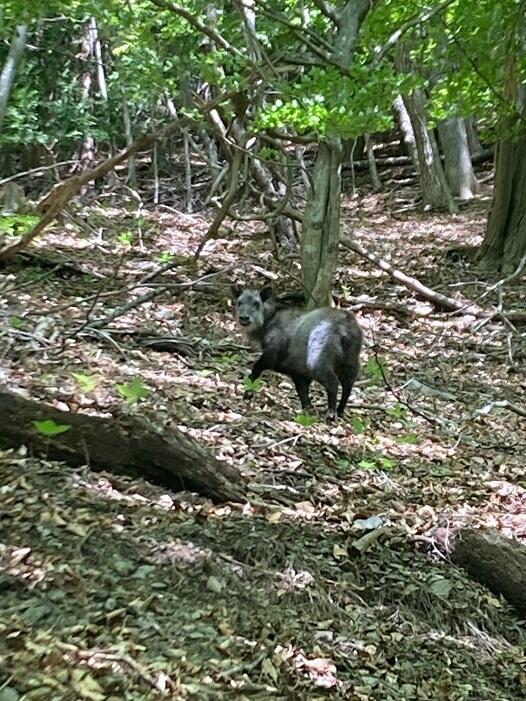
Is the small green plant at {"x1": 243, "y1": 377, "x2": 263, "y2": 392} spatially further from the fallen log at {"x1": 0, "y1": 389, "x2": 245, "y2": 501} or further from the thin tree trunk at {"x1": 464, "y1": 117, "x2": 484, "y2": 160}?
the thin tree trunk at {"x1": 464, "y1": 117, "x2": 484, "y2": 160}

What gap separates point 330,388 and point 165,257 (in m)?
5.36

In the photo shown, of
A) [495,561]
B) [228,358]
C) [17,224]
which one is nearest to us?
[495,561]

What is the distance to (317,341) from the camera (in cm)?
690

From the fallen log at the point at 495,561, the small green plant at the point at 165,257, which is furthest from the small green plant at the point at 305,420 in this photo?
the small green plant at the point at 165,257

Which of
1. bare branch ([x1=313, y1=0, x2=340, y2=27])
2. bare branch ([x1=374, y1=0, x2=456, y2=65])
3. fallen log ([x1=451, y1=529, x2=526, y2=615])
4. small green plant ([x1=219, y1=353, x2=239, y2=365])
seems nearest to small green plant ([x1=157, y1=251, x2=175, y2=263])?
small green plant ([x1=219, y1=353, x2=239, y2=365])

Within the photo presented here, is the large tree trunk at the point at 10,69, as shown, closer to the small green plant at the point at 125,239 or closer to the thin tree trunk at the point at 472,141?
the small green plant at the point at 125,239

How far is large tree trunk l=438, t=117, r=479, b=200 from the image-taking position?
17.8 metres

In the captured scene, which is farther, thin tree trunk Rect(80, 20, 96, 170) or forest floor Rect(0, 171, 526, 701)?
thin tree trunk Rect(80, 20, 96, 170)

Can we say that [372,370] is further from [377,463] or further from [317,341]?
[377,463]

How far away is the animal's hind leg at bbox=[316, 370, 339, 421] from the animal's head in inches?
40.0

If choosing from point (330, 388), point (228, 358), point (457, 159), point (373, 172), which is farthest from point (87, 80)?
point (330, 388)

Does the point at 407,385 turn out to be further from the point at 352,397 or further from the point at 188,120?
the point at 188,120

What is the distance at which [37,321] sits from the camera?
7035mm

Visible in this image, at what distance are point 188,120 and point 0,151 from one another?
8953mm
